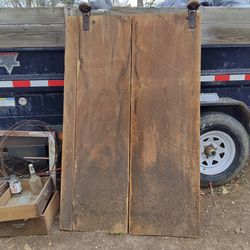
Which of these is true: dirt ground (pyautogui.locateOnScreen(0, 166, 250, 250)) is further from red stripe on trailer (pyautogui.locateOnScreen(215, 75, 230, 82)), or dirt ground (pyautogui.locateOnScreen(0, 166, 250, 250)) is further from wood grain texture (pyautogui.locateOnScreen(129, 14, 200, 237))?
red stripe on trailer (pyautogui.locateOnScreen(215, 75, 230, 82))

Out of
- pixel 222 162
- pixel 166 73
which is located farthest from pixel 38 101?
pixel 222 162

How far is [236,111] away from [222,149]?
41cm

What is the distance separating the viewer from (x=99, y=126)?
9.52 feet

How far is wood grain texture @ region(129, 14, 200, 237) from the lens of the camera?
284 centimetres

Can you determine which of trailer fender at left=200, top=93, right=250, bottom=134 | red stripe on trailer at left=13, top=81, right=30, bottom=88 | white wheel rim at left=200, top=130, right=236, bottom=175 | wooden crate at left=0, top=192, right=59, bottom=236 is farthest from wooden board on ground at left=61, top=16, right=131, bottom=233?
white wheel rim at left=200, top=130, right=236, bottom=175

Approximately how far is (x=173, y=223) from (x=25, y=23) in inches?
84.1

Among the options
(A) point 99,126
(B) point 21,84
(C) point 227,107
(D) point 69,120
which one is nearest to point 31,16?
(B) point 21,84

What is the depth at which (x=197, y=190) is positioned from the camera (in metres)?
2.83

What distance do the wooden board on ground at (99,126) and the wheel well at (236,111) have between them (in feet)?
3.26

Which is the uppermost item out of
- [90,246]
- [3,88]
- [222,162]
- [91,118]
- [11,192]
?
[3,88]

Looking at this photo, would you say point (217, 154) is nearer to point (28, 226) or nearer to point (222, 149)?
point (222, 149)

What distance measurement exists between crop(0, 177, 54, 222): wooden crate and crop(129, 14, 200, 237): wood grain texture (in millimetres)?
756

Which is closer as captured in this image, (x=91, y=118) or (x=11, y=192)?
(x=91, y=118)

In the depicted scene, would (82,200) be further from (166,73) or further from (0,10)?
(0,10)
